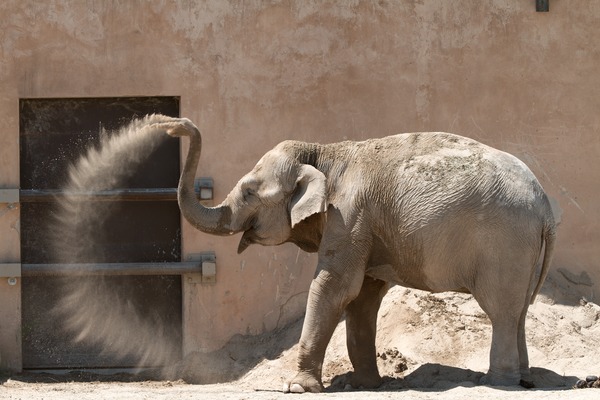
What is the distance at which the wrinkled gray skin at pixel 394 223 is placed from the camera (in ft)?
38.4

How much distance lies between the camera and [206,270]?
14477 millimetres

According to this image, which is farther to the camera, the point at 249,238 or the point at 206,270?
the point at 206,270

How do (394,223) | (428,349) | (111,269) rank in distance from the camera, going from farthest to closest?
(111,269)
(428,349)
(394,223)

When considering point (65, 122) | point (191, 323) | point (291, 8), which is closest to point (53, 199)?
point (65, 122)

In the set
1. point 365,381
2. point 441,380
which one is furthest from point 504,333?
point 365,381

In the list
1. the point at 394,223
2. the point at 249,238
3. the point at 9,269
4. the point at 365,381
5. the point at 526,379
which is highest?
the point at 394,223

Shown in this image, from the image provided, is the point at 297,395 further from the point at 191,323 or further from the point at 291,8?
the point at 291,8

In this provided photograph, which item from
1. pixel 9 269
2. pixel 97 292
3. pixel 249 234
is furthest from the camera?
pixel 97 292

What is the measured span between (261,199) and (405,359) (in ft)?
6.37

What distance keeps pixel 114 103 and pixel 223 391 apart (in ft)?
11.0

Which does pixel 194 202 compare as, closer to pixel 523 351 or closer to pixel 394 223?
pixel 394 223

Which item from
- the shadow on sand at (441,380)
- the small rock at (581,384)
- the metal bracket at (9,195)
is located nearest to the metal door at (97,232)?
the metal bracket at (9,195)

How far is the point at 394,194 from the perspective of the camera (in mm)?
12062

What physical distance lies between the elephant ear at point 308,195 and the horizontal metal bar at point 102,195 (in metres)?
2.56
